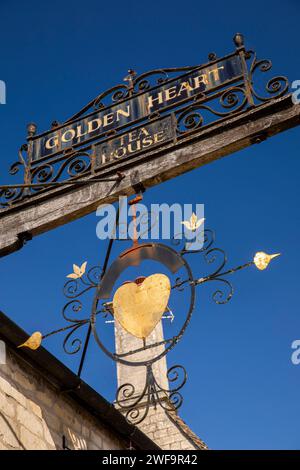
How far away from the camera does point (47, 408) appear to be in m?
5.94

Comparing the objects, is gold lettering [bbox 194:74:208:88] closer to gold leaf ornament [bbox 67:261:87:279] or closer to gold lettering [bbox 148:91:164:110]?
gold lettering [bbox 148:91:164:110]

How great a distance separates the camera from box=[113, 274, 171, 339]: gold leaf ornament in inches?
187


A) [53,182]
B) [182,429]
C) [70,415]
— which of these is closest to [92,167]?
[53,182]

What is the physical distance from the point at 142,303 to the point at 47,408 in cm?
173

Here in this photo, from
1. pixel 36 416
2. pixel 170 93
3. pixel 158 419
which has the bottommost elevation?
pixel 36 416

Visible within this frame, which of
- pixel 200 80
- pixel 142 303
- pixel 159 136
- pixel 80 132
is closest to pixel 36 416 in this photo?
pixel 142 303

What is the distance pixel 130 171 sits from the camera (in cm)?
513

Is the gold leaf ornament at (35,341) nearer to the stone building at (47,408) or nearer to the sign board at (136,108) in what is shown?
the stone building at (47,408)

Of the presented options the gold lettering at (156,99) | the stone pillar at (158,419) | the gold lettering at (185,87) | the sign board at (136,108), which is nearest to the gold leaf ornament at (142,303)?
the sign board at (136,108)

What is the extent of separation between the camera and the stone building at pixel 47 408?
5.39m

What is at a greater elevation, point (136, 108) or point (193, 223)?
point (136, 108)

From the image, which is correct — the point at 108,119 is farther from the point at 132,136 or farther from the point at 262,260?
the point at 262,260

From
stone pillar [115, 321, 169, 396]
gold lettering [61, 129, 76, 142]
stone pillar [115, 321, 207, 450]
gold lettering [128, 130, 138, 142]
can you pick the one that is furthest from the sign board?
stone pillar [115, 321, 169, 396]

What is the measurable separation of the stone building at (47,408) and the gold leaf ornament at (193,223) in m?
1.63
